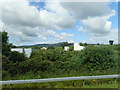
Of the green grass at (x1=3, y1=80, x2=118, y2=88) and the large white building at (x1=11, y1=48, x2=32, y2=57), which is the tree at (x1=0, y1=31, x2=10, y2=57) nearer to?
the large white building at (x1=11, y1=48, x2=32, y2=57)

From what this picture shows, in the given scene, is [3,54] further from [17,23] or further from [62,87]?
[62,87]

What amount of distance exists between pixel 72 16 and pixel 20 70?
297 centimetres

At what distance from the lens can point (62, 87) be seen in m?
3.49

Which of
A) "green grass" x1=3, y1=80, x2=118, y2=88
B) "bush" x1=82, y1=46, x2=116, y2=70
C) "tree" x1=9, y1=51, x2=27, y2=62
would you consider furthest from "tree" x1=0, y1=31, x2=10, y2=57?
"bush" x1=82, y1=46, x2=116, y2=70

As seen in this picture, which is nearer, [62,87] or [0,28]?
[62,87]

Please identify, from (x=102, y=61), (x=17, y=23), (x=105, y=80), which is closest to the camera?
(x=105, y=80)

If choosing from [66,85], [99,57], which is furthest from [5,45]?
[99,57]

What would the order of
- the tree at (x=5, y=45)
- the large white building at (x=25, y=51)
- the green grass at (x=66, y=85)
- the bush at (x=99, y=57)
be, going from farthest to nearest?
the large white building at (x=25, y=51), the bush at (x=99, y=57), the tree at (x=5, y=45), the green grass at (x=66, y=85)

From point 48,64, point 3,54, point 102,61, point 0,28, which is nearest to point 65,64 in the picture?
point 48,64

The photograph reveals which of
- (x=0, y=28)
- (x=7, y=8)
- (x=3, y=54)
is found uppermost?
(x=7, y=8)

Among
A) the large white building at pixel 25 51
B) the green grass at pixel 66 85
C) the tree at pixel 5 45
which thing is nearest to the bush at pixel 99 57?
the large white building at pixel 25 51

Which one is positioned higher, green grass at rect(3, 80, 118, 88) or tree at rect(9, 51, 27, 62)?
tree at rect(9, 51, 27, 62)

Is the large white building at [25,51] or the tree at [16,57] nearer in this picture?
the tree at [16,57]

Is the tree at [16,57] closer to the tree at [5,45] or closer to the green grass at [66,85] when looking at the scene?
the tree at [5,45]
